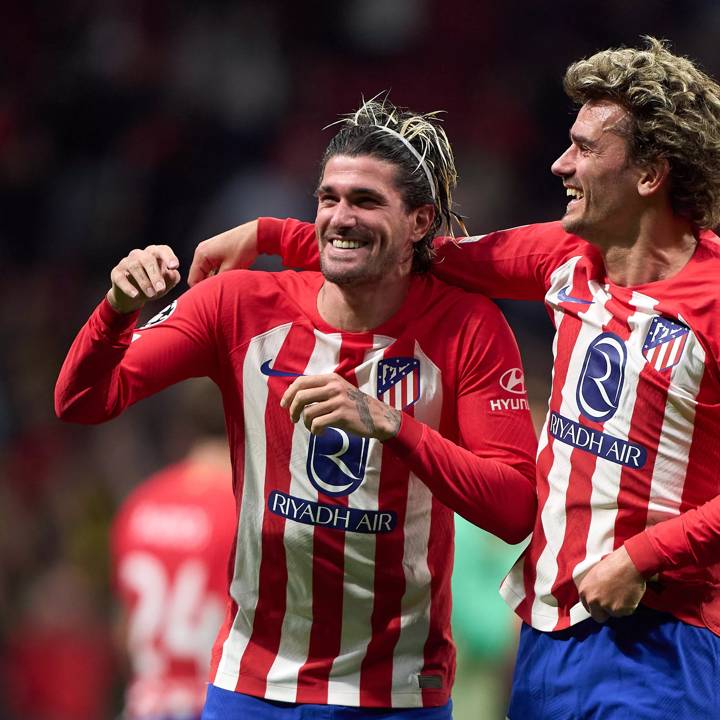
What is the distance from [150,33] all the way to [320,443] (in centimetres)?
626

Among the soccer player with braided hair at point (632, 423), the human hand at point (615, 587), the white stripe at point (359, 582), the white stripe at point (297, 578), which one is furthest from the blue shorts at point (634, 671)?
the white stripe at point (297, 578)

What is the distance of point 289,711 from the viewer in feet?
10.9

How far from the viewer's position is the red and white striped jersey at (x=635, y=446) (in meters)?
3.03

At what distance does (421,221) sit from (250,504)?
0.83 metres

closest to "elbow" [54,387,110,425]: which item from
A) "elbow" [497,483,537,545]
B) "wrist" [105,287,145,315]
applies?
"wrist" [105,287,145,315]

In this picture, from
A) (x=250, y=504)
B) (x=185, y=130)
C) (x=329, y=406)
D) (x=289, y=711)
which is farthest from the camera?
(x=185, y=130)

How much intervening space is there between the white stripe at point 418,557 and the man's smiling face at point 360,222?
240mm

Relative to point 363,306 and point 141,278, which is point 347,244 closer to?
point 363,306

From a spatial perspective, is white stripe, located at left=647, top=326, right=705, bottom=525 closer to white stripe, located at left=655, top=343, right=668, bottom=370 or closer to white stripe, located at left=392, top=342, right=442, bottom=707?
white stripe, located at left=655, top=343, right=668, bottom=370

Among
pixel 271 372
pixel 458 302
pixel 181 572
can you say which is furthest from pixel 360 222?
pixel 181 572

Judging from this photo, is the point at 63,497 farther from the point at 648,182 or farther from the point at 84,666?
the point at 648,182

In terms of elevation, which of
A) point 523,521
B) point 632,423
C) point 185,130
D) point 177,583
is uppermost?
point 185,130

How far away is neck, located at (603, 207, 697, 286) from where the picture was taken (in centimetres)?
320

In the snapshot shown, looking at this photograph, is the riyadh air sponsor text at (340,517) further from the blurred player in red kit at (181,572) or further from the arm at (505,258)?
the blurred player in red kit at (181,572)
